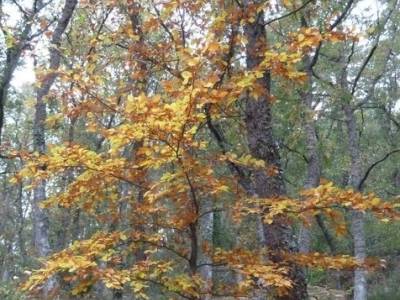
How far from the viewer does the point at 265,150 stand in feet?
17.6

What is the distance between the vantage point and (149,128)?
3.74 metres

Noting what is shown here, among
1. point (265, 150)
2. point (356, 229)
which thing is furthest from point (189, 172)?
point (356, 229)

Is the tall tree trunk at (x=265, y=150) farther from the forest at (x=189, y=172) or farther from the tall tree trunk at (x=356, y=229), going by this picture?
the tall tree trunk at (x=356, y=229)

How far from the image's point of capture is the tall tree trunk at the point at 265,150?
16.8 ft

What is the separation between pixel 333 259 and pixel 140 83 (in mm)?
3107

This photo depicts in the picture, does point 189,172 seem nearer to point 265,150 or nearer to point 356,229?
point 265,150

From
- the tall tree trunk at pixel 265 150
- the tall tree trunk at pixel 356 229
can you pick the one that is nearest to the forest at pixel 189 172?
the tall tree trunk at pixel 265 150

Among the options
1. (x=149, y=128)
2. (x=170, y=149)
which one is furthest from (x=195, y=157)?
(x=149, y=128)

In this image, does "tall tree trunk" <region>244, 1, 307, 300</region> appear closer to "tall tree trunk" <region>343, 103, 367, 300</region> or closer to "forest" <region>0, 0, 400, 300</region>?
"forest" <region>0, 0, 400, 300</region>

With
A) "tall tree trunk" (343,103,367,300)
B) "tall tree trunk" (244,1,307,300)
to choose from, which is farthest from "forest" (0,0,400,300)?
"tall tree trunk" (343,103,367,300)

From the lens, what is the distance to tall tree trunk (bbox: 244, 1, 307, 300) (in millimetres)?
5117

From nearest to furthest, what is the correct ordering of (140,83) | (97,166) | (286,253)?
1. (97,166)
2. (286,253)
3. (140,83)

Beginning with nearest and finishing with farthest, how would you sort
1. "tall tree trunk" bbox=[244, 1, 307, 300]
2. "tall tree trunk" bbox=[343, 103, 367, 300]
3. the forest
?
the forest
"tall tree trunk" bbox=[244, 1, 307, 300]
"tall tree trunk" bbox=[343, 103, 367, 300]

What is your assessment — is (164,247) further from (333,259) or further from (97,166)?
(333,259)
